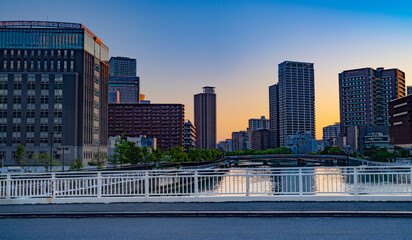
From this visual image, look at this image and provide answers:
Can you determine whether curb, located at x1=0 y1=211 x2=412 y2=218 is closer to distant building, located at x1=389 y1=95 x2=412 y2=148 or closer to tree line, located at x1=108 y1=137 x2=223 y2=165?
tree line, located at x1=108 y1=137 x2=223 y2=165

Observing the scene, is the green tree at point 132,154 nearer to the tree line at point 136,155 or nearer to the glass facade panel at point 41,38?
the tree line at point 136,155

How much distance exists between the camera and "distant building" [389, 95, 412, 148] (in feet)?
452

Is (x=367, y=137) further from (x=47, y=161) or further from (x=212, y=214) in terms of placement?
(x=212, y=214)

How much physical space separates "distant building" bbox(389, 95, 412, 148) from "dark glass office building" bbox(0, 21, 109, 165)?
4543 inches

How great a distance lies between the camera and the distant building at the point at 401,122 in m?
138

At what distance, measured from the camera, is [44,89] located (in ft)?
334

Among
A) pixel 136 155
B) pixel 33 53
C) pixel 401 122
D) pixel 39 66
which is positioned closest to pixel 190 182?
pixel 136 155

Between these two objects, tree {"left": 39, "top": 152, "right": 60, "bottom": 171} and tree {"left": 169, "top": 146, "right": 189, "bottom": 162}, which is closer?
tree {"left": 39, "top": 152, "right": 60, "bottom": 171}

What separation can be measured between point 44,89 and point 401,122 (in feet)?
427

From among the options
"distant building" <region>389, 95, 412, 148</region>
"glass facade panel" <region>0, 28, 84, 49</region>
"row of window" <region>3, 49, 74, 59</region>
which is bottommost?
"distant building" <region>389, 95, 412, 148</region>
